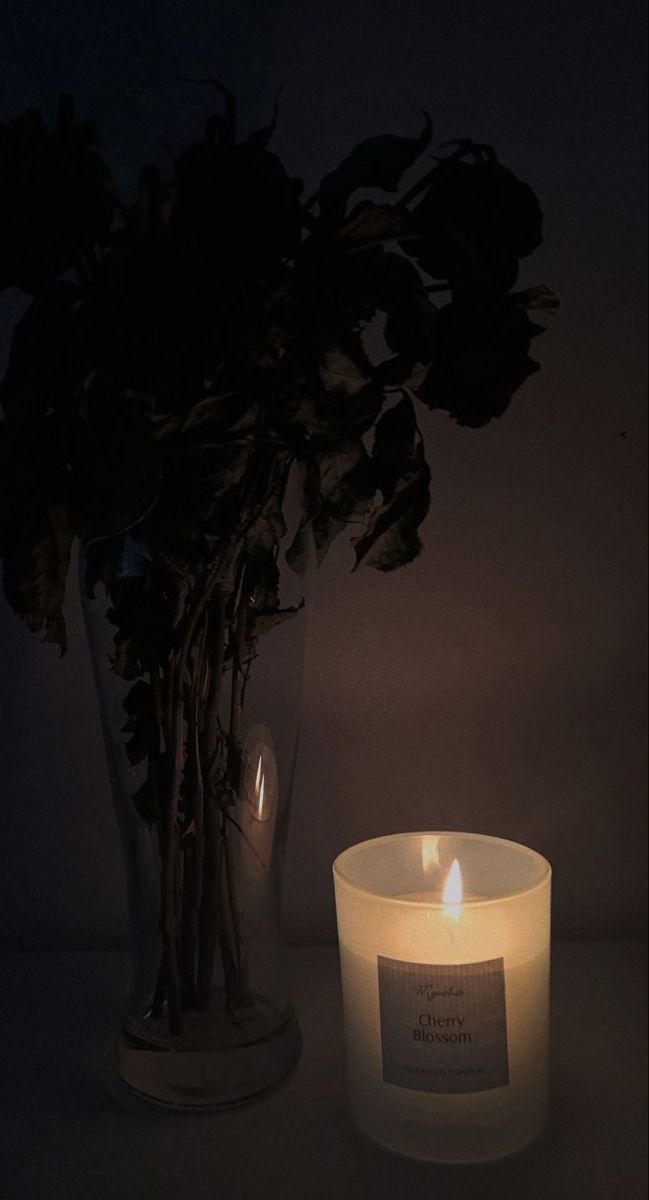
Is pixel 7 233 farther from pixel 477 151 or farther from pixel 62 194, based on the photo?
pixel 477 151


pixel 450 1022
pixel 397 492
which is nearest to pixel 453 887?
pixel 450 1022

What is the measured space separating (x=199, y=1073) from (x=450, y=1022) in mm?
135

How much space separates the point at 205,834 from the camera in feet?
1.78

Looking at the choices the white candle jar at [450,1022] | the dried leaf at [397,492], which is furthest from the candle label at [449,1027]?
the dried leaf at [397,492]

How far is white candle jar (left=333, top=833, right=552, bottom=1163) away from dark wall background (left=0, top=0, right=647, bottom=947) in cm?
21

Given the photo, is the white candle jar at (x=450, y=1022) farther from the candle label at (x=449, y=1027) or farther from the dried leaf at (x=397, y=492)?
the dried leaf at (x=397, y=492)

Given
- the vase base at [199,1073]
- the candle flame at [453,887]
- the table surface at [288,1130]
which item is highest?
the candle flame at [453,887]

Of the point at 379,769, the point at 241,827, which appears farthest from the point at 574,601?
the point at 241,827

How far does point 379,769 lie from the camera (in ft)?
2.44

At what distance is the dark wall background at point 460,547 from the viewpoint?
2.29 ft

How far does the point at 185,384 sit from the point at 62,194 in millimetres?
88

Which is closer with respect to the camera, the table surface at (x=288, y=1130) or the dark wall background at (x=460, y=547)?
the table surface at (x=288, y=1130)

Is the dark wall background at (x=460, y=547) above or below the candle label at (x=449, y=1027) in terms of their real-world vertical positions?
above

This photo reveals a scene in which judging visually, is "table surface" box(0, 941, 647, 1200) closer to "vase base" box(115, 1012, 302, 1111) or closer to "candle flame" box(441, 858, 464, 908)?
"vase base" box(115, 1012, 302, 1111)
